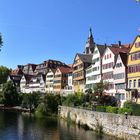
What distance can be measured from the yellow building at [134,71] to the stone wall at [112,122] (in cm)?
1013

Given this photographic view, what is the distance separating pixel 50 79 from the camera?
142 meters

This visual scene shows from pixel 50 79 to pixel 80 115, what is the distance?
68036mm

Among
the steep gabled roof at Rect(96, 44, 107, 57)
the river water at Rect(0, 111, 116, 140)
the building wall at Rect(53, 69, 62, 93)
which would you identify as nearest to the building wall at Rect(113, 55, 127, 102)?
the steep gabled roof at Rect(96, 44, 107, 57)

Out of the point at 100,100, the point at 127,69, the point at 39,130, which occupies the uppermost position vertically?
the point at 127,69

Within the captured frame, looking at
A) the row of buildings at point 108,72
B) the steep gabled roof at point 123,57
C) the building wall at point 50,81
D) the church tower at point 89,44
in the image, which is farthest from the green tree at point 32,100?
the church tower at point 89,44

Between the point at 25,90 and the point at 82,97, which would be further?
the point at 25,90

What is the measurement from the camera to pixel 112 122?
5712 centimetres

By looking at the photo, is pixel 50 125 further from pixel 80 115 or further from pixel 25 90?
pixel 25 90

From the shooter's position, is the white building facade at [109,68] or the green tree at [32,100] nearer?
the white building facade at [109,68]

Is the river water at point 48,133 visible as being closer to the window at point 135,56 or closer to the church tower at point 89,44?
the window at point 135,56

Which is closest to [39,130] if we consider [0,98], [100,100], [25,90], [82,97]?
[100,100]

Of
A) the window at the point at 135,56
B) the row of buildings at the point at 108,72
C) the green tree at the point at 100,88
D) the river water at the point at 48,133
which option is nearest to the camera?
the river water at the point at 48,133

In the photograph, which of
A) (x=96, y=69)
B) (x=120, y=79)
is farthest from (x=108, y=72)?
(x=96, y=69)

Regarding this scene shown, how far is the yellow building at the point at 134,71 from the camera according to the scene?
235ft
